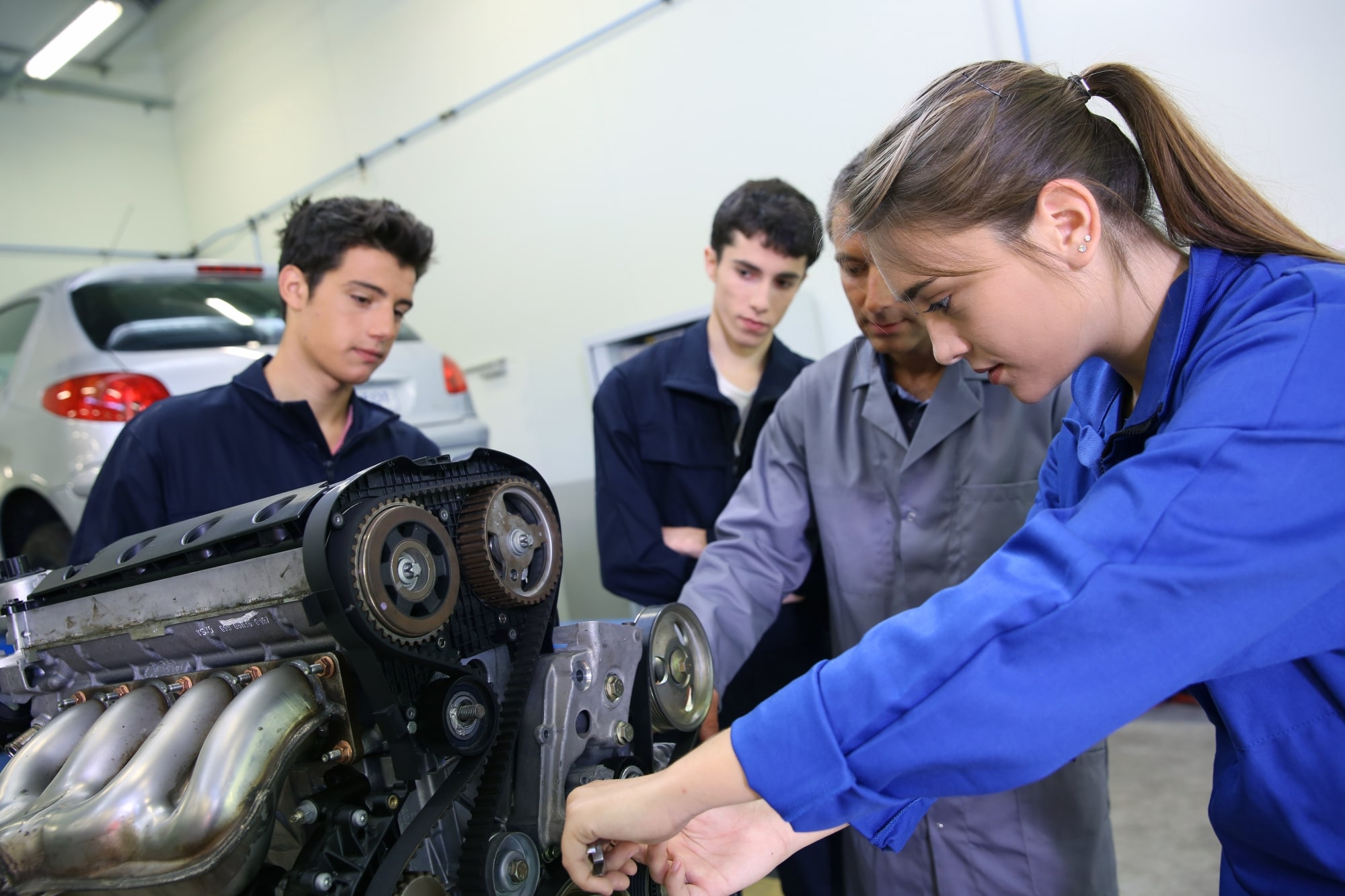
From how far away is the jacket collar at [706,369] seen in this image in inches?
88.1

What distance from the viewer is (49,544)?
3102 millimetres

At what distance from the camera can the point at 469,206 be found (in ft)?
16.6

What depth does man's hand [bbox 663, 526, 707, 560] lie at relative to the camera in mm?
2145

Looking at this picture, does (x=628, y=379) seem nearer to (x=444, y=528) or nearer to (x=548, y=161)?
(x=444, y=528)

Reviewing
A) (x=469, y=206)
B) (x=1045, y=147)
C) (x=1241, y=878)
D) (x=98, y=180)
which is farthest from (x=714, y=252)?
(x=98, y=180)

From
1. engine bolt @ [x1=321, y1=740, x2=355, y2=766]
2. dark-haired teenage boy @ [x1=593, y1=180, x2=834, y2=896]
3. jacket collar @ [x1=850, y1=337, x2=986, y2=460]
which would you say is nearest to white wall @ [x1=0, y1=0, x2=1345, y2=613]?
dark-haired teenage boy @ [x1=593, y1=180, x2=834, y2=896]

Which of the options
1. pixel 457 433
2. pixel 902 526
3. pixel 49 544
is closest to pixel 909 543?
pixel 902 526

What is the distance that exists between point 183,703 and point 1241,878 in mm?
1090

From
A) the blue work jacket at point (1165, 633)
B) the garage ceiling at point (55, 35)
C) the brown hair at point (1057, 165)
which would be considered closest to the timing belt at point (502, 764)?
the blue work jacket at point (1165, 633)

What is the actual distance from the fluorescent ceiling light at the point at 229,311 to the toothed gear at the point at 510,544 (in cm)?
261

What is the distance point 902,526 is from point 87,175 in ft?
26.4

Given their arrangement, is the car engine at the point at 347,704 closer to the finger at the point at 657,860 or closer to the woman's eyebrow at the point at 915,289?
the finger at the point at 657,860

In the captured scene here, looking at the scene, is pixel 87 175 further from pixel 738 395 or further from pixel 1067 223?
pixel 1067 223

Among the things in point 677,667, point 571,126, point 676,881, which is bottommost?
point 676,881
